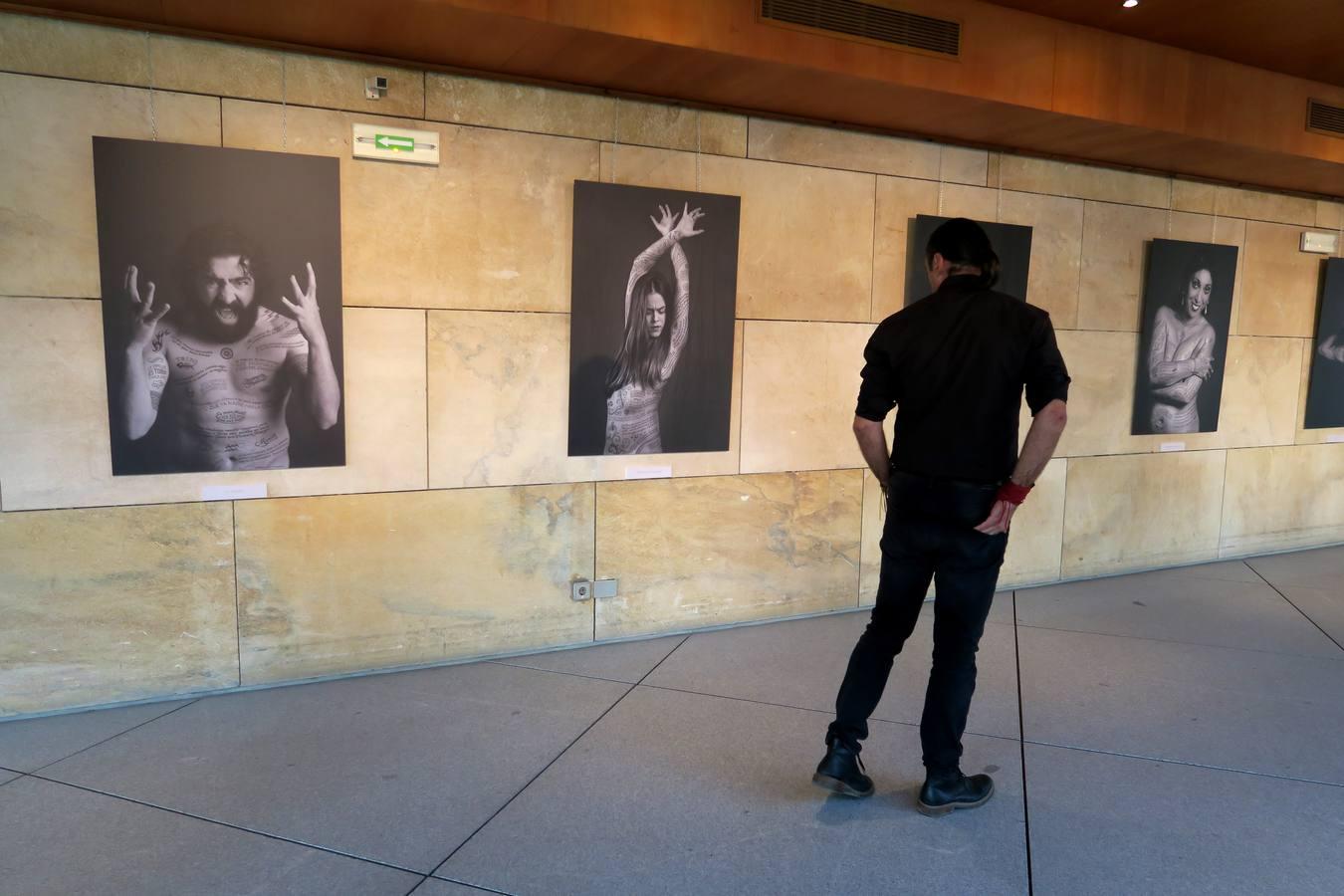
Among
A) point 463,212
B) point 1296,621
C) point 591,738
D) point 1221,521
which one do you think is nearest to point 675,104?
point 463,212

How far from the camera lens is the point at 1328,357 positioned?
7211mm

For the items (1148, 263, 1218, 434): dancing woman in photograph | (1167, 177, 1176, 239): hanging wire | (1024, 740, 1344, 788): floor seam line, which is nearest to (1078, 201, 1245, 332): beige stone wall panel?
(1167, 177, 1176, 239): hanging wire

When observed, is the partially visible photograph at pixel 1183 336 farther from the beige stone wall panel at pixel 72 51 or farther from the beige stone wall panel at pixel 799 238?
the beige stone wall panel at pixel 72 51

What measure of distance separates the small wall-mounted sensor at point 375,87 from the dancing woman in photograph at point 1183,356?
5340 millimetres

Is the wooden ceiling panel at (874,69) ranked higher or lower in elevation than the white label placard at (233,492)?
higher

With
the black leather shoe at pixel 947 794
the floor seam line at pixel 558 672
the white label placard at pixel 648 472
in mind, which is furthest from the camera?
the white label placard at pixel 648 472

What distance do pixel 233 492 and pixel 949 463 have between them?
3080mm

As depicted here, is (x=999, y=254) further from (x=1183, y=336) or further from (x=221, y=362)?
(x=221, y=362)

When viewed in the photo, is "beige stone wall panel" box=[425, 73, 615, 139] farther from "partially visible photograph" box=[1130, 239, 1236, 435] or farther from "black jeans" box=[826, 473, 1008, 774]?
"partially visible photograph" box=[1130, 239, 1236, 435]

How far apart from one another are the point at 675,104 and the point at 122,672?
150 inches

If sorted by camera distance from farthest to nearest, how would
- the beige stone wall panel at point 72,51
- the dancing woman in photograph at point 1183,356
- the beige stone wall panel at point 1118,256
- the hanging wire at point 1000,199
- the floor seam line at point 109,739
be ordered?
the dancing woman in photograph at point 1183,356
the beige stone wall panel at point 1118,256
the hanging wire at point 1000,199
the beige stone wall panel at point 72,51
the floor seam line at point 109,739

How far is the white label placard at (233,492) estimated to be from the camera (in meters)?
3.94

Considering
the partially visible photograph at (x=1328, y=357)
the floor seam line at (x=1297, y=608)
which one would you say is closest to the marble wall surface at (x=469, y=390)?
the floor seam line at (x=1297, y=608)

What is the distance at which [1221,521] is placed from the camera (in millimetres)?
6934
